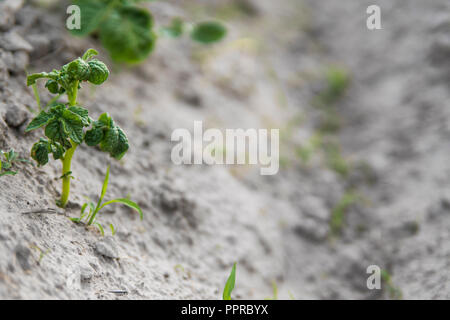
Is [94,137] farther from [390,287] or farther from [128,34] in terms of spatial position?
[390,287]

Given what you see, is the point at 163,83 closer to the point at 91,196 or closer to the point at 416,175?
the point at 91,196

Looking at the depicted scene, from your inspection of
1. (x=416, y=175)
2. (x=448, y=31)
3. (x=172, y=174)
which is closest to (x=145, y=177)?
(x=172, y=174)

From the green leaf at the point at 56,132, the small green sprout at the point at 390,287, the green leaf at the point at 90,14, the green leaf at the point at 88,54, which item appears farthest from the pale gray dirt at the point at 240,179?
the green leaf at the point at 88,54

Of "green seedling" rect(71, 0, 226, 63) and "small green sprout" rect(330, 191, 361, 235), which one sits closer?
"green seedling" rect(71, 0, 226, 63)

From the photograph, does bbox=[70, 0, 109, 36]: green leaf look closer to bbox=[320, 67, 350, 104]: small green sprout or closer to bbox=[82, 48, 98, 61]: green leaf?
bbox=[82, 48, 98, 61]: green leaf

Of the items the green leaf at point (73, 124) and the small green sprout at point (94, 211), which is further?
the small green sprout at point (94, 211)

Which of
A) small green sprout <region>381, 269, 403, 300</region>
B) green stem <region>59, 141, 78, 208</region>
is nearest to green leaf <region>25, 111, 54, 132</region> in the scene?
green stem <region>59, 141, 78, 208</region>

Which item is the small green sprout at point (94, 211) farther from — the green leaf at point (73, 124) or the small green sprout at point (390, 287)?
the small green sprout at point (390, 287)

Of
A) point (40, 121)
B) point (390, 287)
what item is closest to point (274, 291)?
point (390, 287)
